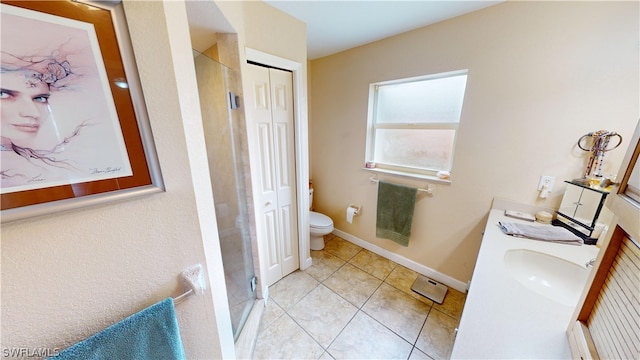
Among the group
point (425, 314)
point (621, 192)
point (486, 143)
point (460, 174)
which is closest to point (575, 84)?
point (486, 143)

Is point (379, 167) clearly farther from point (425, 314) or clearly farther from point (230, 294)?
point (230, 294)

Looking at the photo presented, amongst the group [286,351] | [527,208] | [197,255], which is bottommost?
[286,351]

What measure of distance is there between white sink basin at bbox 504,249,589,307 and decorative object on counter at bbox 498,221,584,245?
134 mm

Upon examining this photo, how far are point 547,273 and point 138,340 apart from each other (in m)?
1.79

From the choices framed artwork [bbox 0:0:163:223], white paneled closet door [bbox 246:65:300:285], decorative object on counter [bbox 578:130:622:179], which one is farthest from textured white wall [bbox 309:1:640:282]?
framed artwork [bbox 0:0:163:223]

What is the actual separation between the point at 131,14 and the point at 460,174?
79.7 inches

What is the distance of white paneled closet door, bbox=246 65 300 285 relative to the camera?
1.49m

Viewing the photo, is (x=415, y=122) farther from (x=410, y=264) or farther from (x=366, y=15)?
(x=410, y=264)

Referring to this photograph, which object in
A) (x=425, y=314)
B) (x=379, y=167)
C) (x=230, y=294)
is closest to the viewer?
(x=230, y=294)

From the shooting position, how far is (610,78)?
43.5 inches

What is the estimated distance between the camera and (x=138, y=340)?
1.73 ft

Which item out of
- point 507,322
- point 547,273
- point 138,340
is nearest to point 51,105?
point 138,340

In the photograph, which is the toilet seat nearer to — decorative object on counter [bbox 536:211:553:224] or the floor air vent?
the floor air vent

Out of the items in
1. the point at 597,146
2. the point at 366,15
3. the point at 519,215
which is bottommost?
the point at 519,215
